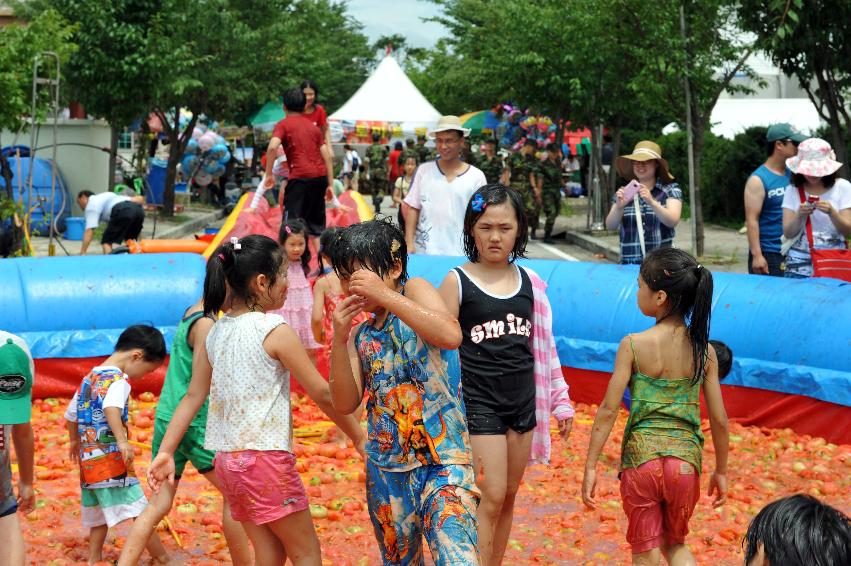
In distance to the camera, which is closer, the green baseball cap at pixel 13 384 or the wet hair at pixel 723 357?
the green baseball cap at pixel 13 384

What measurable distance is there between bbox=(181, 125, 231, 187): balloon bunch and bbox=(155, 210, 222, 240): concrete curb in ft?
5.20

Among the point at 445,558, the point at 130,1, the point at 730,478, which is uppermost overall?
the point at 130,1

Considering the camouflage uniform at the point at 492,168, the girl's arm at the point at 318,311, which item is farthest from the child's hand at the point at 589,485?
the camouflage uniform at the point at 492,168

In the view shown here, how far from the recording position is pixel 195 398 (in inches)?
195

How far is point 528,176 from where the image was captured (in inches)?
885

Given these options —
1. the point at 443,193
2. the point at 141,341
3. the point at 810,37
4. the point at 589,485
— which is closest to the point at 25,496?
the point at 141,341

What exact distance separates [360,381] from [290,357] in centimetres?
36

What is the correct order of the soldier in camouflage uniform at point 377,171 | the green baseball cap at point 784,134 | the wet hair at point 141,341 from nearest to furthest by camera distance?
the wet hair at point 141,341 < the green baseball cap at point 784,134 < the soldier in camouflage uniform at point 377,171

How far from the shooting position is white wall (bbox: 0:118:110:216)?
27281 millimetres

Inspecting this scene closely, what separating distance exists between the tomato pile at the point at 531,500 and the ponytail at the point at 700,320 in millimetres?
1683

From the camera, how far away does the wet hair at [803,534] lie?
97.0 inches

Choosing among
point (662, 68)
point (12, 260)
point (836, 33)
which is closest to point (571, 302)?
point (12, 260)

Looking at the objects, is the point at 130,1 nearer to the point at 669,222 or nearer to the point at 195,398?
the point at 669,222

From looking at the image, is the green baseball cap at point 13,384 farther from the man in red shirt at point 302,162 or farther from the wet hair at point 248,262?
the man in red shirt at point 302,162
